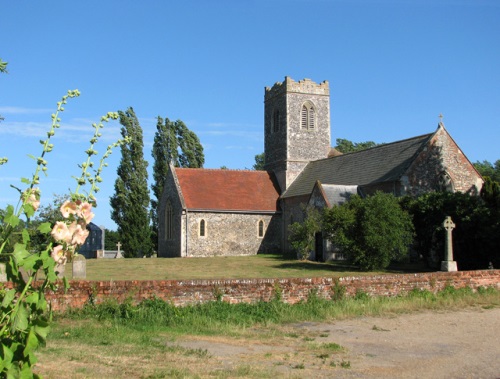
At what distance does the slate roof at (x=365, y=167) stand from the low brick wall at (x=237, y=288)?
710 inches

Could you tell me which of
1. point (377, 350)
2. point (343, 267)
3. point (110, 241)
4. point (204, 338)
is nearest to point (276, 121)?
point (343, 267)

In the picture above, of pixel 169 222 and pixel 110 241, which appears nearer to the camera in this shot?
pixel 169 222

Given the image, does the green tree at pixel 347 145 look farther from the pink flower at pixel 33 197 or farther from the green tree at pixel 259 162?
the pink flower at pixel 33 197

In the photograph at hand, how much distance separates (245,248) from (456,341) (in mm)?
32874

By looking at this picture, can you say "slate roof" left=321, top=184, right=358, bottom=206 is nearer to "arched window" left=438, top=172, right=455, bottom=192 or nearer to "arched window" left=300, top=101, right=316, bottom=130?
"arched window" left=438, top=172, right=455, bottom=192

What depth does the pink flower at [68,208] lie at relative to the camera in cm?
396

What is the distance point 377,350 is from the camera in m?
10.2

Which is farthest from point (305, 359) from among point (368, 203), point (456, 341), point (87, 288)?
point (368, 203)

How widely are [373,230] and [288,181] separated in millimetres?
18811

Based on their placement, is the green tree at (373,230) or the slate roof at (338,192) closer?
the green tree at (373,230)

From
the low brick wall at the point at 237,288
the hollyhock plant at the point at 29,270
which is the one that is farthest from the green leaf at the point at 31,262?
the low brick wall at the point at 237,288

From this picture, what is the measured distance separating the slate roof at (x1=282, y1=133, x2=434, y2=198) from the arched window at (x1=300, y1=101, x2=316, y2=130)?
12.4 feet

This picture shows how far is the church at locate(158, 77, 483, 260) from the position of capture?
117 ft

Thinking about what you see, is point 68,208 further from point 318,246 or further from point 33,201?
point 318,246
